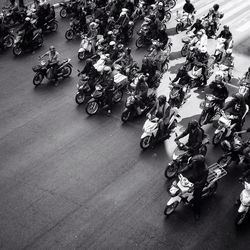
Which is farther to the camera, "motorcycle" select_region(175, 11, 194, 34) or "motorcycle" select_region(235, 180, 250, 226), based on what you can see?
"motorcycle" select_region(175, 11, 194, 34)


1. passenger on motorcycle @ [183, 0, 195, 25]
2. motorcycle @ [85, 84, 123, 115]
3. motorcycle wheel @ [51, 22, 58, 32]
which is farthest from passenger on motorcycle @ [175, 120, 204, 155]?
motorcycle wheel @ [51, 22, 58, 32]

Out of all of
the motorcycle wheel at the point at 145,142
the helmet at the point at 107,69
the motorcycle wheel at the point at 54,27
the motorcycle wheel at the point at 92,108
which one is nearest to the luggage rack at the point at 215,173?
the motorcycle wheel at the point at 145,142

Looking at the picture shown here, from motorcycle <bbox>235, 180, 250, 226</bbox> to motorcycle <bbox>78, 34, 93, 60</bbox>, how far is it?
10.4 m

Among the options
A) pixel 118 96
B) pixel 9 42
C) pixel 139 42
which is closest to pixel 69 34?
pixel 9 42

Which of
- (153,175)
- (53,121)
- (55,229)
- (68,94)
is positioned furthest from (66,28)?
(55,229)

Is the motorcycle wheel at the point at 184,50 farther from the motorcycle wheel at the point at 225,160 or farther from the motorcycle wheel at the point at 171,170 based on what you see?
the motorcycle wheel at the point at 171,170

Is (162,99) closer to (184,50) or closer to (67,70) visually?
(67,70)

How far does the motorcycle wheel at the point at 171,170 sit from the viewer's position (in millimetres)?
11002

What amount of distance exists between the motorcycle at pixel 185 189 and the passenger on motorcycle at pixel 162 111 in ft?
7.85

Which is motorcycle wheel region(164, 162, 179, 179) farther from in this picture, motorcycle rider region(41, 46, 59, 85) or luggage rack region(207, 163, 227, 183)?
motorcycle rider region(41, 46, 59, 85)

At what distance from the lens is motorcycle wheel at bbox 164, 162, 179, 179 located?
1100 centimetres

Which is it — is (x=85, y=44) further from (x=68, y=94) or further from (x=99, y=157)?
(x=99, y=157)

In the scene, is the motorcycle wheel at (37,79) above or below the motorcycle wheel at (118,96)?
above

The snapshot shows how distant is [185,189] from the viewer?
30.9 feet
